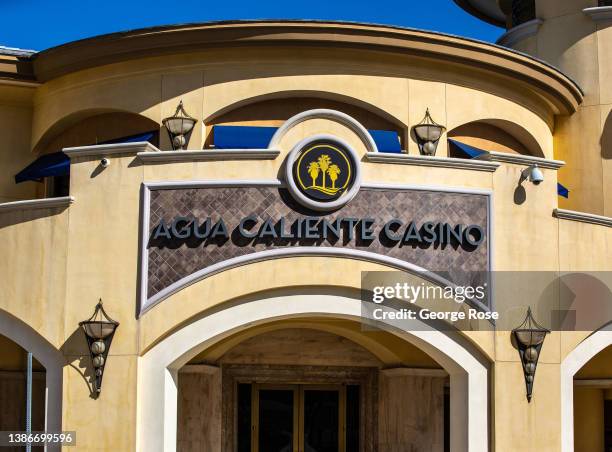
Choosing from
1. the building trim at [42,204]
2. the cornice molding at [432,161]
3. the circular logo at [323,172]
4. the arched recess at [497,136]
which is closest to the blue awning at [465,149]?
the arched recess at [497,136]

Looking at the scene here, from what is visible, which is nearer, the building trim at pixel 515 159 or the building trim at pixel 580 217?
the building trim at pixel 515 159

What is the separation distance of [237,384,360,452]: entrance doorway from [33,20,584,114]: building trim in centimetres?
718

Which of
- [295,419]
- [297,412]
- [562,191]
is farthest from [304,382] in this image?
[562,191]

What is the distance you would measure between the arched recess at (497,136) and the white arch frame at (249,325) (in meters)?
5.60

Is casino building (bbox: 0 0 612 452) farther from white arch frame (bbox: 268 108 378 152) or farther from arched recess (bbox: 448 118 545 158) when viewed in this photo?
arched recess (bbox: 448 118 545 158)

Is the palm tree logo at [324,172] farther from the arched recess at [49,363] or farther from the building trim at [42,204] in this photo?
the arched recess at [49,363]

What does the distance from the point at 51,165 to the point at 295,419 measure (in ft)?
24.0

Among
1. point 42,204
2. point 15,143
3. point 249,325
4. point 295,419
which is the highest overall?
point 15,143

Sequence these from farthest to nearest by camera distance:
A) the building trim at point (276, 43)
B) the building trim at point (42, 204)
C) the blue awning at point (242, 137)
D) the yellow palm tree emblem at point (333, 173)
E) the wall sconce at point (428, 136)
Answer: the wall sconce at point (428, 136), the building trim at point (276, 43), the blue awning at point (242, 137), the building trim at point (42, 204), the yellow palm tree emblem at point (333, 173)

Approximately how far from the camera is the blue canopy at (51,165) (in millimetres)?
22938

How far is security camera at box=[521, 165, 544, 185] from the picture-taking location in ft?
65.9

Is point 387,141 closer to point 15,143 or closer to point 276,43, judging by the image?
point 276,43

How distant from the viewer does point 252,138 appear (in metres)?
22.1

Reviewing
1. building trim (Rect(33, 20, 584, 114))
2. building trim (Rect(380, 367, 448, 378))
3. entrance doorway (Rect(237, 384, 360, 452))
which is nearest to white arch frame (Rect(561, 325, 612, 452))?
building trim (Rect(380, 367, 448, 378))
